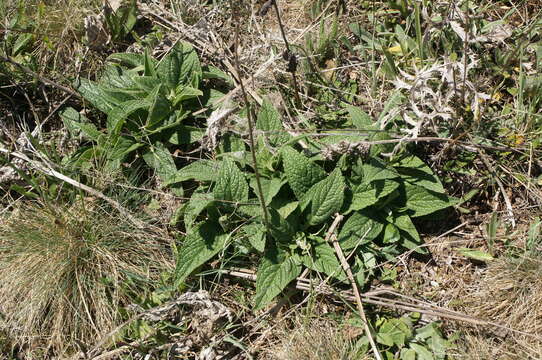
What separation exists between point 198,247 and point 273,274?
34cm

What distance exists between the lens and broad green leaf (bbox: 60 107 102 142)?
2674 mm

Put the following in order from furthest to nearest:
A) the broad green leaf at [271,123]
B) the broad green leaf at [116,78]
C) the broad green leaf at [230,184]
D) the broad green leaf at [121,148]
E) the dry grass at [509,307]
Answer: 1. the broad green leaf at [116,78]
2. the broad green leaf at [121,148]
3. the broad green leaf at [271,123]
4. the broad green leaf at [230,184]
5. the dry grass at [509,307]

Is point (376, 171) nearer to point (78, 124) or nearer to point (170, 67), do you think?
point (170, 67)

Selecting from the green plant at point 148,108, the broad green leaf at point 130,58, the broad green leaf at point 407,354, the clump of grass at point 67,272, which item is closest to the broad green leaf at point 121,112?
the green plant at point 148,108

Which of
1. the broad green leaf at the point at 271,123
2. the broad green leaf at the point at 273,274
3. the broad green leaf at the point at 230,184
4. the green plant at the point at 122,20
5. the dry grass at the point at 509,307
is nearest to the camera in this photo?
the dry grass at the point at 509,307

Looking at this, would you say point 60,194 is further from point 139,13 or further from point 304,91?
point 304,91

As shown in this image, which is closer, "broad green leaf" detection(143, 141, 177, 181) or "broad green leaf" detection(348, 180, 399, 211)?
"broad green leaf" detection(348, 180, 399, 211)

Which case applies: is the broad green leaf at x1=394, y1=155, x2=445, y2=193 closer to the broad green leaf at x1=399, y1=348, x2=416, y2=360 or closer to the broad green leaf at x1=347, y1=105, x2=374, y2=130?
the broad green leaf at x1=347, y1=105, x2=374, y2=130

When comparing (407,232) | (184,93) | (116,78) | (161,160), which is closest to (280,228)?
(407,232)

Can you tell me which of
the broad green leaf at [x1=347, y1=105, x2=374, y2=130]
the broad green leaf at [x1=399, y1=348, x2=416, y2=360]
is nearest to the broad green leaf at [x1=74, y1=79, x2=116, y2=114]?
the broad green leaf at [x1=347, y1=105, x2=374, y2=130]

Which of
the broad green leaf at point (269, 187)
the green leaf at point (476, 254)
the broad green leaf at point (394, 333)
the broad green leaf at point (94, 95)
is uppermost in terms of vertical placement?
the broad green leaf at point (94, 95)

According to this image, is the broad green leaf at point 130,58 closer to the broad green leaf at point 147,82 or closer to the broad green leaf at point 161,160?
the broad green leaf at point 147,82

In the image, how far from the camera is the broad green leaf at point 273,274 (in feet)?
7.35

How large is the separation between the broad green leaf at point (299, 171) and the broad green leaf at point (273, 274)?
26cm
